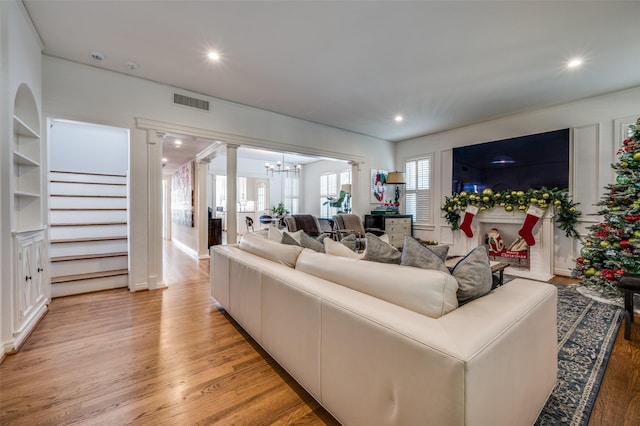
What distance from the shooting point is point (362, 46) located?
283 centimetres

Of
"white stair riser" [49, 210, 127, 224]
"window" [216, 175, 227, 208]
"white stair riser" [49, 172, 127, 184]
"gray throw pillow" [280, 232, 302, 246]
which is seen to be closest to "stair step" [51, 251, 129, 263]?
"white stair riser" [49, 210, 127, 224]

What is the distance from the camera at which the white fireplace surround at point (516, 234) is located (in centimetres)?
428

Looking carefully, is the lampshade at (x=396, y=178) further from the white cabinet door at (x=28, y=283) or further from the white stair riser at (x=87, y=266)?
the white cabinet door at (x=28, y=283)

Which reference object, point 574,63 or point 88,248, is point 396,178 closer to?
point 574,63

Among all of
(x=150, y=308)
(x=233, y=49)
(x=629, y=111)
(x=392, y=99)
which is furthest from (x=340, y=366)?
(x=629, y=111)

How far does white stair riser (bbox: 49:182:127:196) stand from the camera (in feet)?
12.7

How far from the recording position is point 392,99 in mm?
4180

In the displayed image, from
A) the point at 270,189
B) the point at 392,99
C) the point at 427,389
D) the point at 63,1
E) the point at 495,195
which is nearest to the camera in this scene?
the point at 427,389

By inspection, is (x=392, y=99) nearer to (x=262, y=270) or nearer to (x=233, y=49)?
(x=233, y=49)

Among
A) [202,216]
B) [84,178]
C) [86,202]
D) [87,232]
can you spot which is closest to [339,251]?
[87,232]

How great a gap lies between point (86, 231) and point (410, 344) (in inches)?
190

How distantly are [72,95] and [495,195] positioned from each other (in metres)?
6.43

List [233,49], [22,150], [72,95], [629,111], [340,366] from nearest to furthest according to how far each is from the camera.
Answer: [340,366]
[22,150]
[233,49]
[72,95]
[629,111]

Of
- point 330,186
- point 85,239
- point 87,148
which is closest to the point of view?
point 85,239
